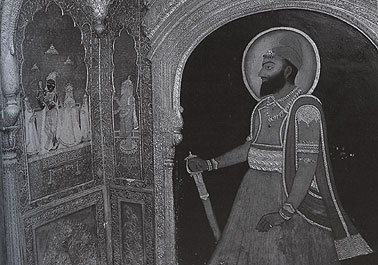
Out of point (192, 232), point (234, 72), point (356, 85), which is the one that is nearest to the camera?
point (356, 85)

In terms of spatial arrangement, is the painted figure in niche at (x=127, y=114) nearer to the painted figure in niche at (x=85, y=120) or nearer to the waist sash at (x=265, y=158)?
the painted figure in niche at (x=85, y=120)

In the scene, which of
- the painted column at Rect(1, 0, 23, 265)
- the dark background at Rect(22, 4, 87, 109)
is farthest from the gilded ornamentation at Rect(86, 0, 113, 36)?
the painted column at Rect(1, 0, 23, 265)

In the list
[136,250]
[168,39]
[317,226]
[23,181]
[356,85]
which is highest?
[168,39]

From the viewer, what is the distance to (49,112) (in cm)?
495

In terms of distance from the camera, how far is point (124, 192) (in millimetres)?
5434

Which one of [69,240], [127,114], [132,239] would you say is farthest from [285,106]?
[69,240]

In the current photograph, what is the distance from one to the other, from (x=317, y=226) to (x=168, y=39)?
1.94m

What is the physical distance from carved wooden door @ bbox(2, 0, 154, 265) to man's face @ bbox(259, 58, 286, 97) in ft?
3.30

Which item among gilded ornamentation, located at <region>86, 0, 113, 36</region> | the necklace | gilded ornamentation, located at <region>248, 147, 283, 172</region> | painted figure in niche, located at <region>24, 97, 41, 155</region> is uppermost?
gilded ornamentation, located at <region>86, 0, 113, 36</region>

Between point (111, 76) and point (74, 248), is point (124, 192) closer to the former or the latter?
point (74, 248)

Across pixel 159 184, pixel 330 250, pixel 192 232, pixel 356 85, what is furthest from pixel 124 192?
pixel 356 85

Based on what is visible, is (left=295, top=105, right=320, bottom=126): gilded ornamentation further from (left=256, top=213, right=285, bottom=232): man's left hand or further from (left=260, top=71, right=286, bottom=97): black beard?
(left=256, top=213, right=285, bottom=232): man's left hand

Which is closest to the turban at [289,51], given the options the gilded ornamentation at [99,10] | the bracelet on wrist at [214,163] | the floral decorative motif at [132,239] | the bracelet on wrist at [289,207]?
the bracelet on wrist at [214,163]

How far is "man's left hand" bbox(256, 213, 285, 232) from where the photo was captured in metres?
4.85
